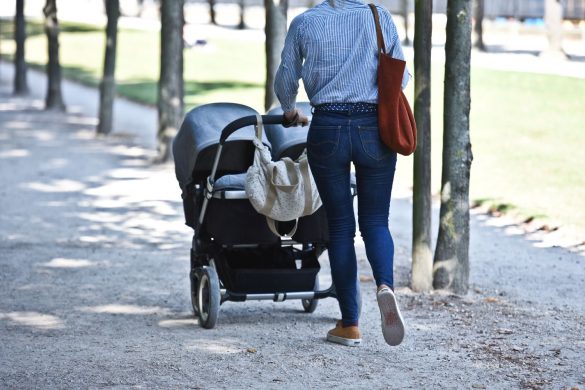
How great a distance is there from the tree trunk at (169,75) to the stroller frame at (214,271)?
24.6 feet

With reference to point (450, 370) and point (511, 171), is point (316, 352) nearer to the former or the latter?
point (450, 370)

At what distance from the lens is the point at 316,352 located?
19.6 ft

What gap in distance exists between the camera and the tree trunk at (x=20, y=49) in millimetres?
24516

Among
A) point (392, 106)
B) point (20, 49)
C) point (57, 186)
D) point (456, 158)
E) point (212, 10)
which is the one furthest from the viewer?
point (212, 10)

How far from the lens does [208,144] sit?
653cm

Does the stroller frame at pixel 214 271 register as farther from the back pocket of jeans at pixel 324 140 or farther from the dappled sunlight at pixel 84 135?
the dappled sunlight at pixel 84 135

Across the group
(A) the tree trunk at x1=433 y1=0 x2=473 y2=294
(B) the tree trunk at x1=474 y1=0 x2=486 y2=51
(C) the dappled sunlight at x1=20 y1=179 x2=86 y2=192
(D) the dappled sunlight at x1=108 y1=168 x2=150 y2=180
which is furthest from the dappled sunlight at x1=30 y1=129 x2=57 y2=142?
(B) the tree trunk at x1=474 y1=0 x2=486 y2=51

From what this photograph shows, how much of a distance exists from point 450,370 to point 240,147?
196 cm

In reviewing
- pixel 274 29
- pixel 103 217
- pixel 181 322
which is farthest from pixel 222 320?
pixel 274 29

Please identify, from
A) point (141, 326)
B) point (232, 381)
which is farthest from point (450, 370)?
point (141, 326)

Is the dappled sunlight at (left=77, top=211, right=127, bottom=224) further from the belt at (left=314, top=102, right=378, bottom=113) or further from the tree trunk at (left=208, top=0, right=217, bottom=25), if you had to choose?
the tree trunk at (left=208, top=0, right=217, bottom=25)

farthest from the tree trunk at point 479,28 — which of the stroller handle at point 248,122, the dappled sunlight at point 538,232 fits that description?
the stroller handle at point 248,122

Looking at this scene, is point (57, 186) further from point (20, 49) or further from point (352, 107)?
point (20, 49)

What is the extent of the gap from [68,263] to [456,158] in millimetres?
3261
